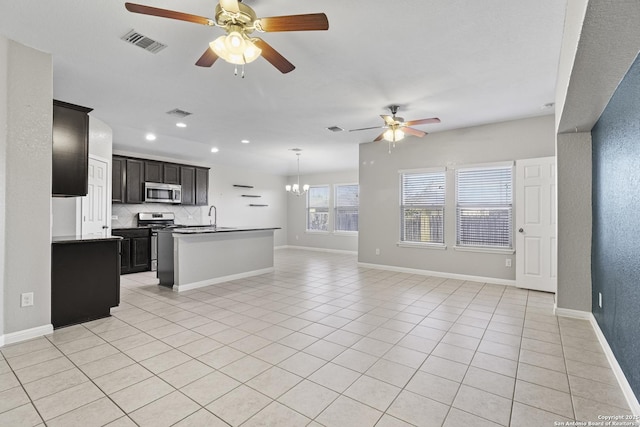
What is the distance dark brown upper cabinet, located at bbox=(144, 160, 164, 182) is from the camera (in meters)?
6.71

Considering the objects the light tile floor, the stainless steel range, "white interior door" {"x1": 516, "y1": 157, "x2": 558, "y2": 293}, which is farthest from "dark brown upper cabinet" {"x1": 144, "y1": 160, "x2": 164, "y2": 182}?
"white interior door" {"x1": 516, "y1": 157, "x2": 558, "y2": 293}

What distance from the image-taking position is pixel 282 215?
35.9 ft

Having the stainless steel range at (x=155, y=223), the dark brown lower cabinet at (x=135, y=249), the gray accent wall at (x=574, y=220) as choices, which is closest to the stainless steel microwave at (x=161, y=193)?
the stainless steel range at (x=155, y=223)

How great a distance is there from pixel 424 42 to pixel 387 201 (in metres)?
3.99

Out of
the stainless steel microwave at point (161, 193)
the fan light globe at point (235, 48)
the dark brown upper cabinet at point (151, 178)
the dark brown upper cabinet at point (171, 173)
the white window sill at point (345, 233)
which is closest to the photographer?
the fan light globe at point (235, 48)

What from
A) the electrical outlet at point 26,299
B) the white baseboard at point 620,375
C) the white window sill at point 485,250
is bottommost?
the white baseboard at point 620,375

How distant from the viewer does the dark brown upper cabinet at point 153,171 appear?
22.0ft

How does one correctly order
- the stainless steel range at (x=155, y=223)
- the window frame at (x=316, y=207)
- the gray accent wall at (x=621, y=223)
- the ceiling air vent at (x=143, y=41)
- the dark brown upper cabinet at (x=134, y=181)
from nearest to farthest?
the gray accent wall at (x=621, y=223)
the ceiling air vent at (x=143, y=41)
the dark brown upper cabinet at (x=134, y=181)
the stainless steel range at (x=155, y=223)
the window frame at (x=316, y=207)

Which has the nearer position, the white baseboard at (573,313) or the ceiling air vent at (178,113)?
the white baseboard at (573,313)

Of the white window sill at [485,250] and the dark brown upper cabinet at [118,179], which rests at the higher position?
the dark brown upper cabinet at [118,179]

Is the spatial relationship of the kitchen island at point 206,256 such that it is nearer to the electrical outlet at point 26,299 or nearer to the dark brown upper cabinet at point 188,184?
the electrical outlet at point 26,299

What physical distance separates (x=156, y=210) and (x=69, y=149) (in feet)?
13.1

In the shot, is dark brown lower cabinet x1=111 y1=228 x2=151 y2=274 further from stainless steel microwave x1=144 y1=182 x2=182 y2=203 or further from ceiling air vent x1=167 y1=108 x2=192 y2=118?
ceiling air vent x1=167 y1=108 x2=192 y2=118

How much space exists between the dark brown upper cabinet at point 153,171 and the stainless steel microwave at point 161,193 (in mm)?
118
